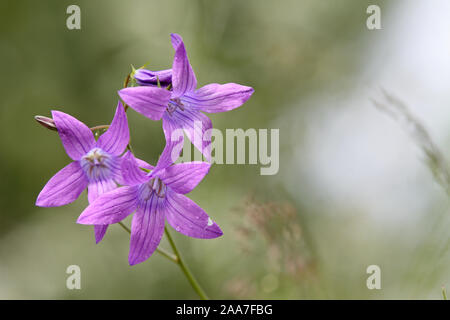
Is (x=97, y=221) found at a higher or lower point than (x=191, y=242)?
higher

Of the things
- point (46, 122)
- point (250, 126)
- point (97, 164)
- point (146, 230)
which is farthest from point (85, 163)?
point (250, 126)

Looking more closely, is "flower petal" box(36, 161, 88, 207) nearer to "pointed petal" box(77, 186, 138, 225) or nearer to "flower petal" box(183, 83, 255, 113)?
"pointed petal" box(77, 186, 138, 225)

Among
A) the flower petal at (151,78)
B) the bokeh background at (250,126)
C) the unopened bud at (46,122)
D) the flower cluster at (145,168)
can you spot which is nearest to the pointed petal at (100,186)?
the flower cluster at (145,168)

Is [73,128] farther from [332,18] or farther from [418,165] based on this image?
[332,18]

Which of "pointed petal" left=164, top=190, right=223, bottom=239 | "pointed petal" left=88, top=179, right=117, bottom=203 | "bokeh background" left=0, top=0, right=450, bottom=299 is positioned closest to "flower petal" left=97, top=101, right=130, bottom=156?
"pointed petal" left=88, top=179, right=117, bottom=203

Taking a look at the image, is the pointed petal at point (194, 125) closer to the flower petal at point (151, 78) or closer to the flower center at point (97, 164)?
the flower petal at point (151, 78)

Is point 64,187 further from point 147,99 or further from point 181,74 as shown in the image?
point 181,74

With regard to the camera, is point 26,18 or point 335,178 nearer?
point 335,178
